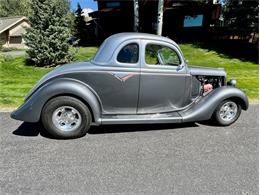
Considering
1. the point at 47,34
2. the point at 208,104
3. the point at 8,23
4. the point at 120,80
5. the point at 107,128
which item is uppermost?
the point at 120,80

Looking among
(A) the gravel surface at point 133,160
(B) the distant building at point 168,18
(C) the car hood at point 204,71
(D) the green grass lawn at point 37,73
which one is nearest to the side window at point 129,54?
(C) the car hood at point 204,71

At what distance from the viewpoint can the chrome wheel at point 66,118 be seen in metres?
4.91

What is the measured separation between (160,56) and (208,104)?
138 centimetres

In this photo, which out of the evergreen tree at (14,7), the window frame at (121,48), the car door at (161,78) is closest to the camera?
the window frame at (121,48)

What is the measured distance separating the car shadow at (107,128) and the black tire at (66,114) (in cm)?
29

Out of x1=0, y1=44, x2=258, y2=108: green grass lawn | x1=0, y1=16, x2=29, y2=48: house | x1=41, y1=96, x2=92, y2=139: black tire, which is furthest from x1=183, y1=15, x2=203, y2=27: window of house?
x1=0, y1=16, x2=29, y2=48: house

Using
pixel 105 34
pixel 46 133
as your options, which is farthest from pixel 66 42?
pixel 105 34

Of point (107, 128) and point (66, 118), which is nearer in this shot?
point (66, 118)

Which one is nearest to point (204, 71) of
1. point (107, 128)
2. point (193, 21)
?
point (107, 128)

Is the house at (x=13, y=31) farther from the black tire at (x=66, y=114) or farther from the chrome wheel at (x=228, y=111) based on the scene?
the chrome wheel at (x=228, y=111)

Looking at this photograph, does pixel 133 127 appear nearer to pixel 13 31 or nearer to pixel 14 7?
pixel 13 31

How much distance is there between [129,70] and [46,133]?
197 cm

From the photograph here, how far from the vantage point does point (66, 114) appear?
16.3 feet

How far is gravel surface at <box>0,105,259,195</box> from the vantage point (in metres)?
3.49
